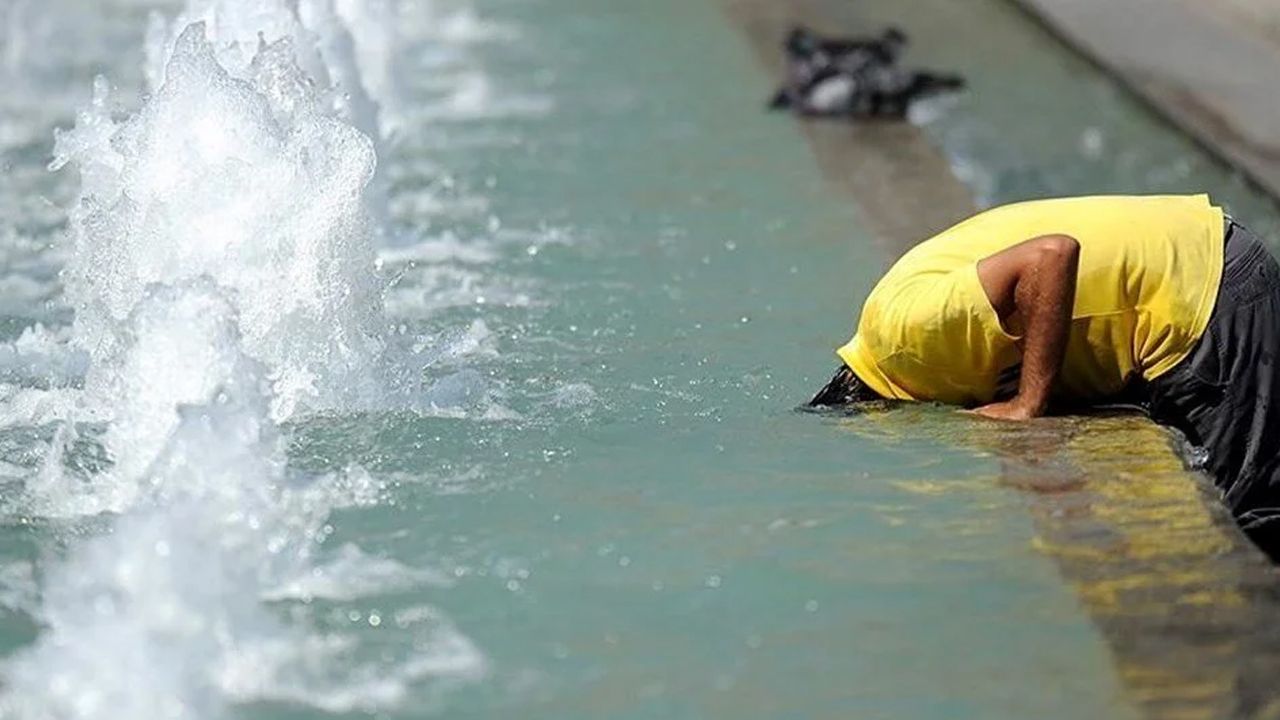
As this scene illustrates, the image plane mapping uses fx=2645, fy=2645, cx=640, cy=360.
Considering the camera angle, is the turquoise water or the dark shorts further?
the dark shorts

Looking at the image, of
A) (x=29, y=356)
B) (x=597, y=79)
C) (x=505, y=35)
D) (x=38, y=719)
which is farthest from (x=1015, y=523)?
(x=505, y=35)

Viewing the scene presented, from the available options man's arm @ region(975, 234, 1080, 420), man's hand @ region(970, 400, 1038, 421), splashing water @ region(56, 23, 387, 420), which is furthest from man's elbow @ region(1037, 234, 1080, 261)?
splashing water @ region(56, 23, 387, 420)

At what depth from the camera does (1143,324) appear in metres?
5.66

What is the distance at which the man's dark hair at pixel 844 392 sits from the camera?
19.5 feet

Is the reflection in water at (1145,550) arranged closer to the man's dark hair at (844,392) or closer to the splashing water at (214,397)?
the man's dark hair at (844,392)

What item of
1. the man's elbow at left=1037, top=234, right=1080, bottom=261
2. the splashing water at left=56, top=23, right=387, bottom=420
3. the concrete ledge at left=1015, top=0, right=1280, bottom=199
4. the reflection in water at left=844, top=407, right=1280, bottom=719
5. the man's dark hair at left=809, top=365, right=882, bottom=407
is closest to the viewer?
the reflection in water at left=844, top=407, right=1280, bottom=719

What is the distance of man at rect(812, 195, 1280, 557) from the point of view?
5.58 meters

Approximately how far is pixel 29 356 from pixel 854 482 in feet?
8.34

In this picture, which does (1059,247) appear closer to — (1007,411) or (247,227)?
(1007,411)

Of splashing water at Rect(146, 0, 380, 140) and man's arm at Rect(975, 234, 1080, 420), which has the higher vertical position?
splashing water at Rect(146, 0, 380, 140)

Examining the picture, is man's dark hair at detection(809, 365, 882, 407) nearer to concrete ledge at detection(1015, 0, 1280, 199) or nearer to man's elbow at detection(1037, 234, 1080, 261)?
man's elbow at detection(1037, 234, 1080, 261)

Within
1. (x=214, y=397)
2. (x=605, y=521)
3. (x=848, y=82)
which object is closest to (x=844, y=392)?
(x=605, y=521)

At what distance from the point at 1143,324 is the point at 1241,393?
0.25 m

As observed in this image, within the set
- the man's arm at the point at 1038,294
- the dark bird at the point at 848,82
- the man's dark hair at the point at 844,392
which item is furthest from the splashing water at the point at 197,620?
the dark bird at the point at 848,82
